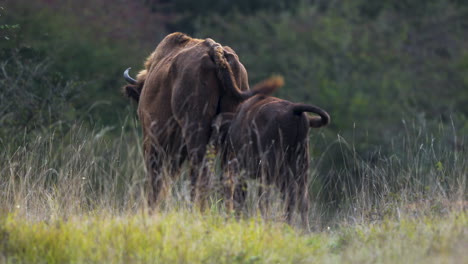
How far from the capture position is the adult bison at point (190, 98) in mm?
7547

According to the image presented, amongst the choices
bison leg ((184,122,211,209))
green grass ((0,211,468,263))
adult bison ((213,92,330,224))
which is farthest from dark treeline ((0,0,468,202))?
green grass ((0,211,468,263))

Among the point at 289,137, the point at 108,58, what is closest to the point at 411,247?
Result: the point at 289,137

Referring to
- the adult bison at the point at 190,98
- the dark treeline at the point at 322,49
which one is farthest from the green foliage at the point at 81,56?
the adult bison at the point at 190,98

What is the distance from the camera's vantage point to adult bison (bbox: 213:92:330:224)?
23.7ft

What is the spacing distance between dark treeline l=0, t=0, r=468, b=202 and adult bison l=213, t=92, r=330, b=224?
9697 millimetres

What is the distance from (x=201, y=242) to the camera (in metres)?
5.79

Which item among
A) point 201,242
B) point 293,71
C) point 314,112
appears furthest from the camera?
point 293,71

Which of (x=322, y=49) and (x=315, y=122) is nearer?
(x=315, y=122)

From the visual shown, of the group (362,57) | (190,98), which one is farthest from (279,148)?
(362,57)

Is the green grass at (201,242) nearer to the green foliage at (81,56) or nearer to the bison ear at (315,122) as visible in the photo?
the bison ear at (315,122)

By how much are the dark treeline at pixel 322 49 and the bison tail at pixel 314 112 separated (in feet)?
32.3

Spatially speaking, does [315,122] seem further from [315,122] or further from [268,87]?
[268,87]

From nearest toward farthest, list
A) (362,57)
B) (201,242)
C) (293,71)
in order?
(201,242) → (293,71) → (362,57)

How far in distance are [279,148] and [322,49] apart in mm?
16572
